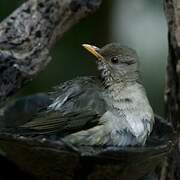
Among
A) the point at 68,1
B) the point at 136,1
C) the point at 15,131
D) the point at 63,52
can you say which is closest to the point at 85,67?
the point at 63,52

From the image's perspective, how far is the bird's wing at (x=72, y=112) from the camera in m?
3.73

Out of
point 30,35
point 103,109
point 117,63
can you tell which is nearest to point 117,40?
point 30,35

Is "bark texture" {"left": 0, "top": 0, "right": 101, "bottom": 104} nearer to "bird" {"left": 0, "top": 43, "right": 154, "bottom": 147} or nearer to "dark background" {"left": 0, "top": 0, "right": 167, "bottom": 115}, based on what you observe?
"bird" {"left": 0, "top": 43, "right": 154, "bottom": 147}

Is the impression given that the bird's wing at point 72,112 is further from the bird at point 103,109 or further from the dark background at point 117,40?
the dark background at point 117,40

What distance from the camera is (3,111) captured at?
13.4 ft

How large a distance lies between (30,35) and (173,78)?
38.0 inches

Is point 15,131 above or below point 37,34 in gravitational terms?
below

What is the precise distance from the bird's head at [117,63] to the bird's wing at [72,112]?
0.22 m

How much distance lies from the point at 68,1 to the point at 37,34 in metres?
0.34

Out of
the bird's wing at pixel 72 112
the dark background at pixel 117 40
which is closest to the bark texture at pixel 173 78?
the bird's wing at pixel 72 112

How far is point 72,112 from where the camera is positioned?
3.82 meters

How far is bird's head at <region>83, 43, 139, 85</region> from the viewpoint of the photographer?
168 inches

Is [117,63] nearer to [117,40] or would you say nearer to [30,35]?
[30,35]

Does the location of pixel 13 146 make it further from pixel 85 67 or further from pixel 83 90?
pixel 85 67
